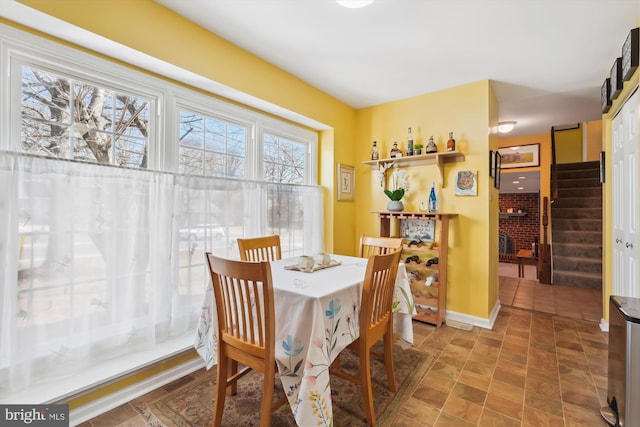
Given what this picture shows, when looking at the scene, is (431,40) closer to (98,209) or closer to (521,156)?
(98,209)

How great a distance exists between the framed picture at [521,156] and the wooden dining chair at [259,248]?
16.0ft

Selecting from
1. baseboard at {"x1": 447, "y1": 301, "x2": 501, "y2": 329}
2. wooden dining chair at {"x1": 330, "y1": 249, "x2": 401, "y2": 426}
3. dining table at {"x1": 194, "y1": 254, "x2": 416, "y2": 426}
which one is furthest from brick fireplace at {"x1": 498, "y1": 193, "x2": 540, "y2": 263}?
dining table at {"x1": 194, "y1": 254, "x2": 416, "y2": 426}

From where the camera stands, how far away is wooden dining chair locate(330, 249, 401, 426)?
152 centimetres

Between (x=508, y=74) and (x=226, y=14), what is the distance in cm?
261

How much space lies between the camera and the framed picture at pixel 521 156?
5.41 m

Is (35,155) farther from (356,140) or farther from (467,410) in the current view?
(356,140)

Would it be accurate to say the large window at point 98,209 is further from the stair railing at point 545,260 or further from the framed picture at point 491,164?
the stair railing at point 545,260

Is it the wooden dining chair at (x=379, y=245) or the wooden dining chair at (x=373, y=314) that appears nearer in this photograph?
the wooden dining chair at (x=373, y=314)

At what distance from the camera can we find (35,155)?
1.48 m

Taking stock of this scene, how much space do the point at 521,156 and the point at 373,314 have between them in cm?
559

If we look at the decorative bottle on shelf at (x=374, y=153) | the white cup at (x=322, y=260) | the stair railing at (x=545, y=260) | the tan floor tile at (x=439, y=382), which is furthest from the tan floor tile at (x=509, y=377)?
the stair railing at (x=545, y=260)

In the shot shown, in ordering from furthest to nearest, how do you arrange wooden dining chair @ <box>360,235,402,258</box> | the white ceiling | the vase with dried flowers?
the vase with dried flowers, wooden dining chair @ <box>360,235,402,258</box>, the white ceiling

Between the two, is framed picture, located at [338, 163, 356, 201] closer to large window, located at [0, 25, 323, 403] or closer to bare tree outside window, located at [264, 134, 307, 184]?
bare tree outside window, located at [264, 134, 307, 184]

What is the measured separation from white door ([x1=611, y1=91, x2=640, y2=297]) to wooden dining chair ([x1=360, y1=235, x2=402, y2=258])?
66.3 inches
